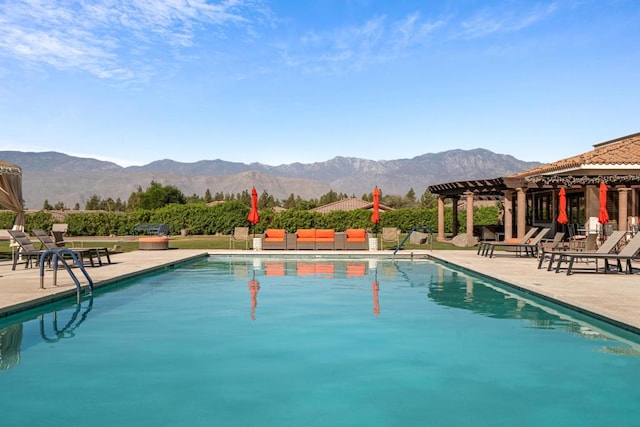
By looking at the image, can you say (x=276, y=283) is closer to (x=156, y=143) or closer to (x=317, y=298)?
(x=317, y=298)

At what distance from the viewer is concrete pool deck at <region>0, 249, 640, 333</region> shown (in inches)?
313

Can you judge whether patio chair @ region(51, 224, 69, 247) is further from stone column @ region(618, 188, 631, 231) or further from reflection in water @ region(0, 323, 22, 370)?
stone column @ region(618, 188, 631, 231)

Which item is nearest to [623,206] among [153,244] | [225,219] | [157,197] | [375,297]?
[375,297]

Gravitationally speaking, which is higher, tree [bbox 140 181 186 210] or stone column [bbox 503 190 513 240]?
tree [bbox 140 181 186 210]

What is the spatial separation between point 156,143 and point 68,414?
5494 centimetres

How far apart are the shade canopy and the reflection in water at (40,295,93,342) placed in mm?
10286

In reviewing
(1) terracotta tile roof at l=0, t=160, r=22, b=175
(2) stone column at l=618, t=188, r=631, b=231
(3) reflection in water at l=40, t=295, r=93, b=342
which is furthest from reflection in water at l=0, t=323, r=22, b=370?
(2) stone column at l=618, t=188, r=631, b=231

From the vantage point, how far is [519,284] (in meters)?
10.5

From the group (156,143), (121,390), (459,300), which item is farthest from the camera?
(156,143)

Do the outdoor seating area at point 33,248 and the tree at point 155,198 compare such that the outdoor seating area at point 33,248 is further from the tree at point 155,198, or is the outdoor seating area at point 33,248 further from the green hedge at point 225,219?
the tree at point 155,198

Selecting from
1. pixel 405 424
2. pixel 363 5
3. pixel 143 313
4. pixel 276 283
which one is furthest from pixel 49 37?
pixel 405 424

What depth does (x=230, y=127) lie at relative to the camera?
58.1 meters

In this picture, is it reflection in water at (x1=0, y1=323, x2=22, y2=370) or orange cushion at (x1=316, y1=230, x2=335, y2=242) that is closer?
reflection in water at (x1=0, y1=323, x2=22, y2=370)

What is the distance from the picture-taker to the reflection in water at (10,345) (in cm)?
612
